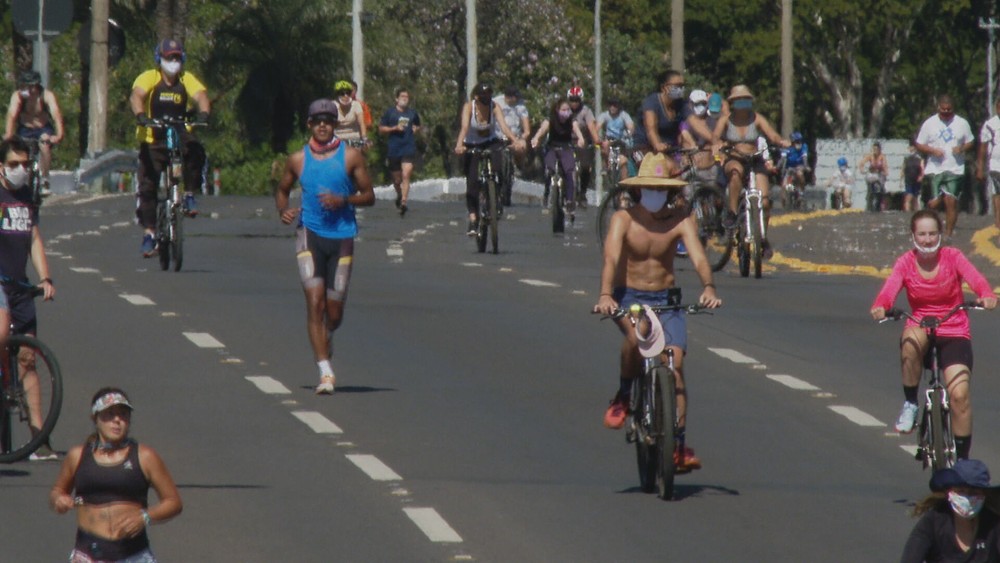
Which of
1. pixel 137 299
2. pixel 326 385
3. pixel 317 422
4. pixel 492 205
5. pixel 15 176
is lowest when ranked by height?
pixel 317 422

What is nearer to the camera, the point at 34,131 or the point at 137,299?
the point at 137,299

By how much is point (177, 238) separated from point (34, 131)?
3920 mm

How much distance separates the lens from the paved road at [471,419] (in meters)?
11.4

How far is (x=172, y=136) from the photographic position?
74.3 ft

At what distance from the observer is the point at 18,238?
13625 millimetres

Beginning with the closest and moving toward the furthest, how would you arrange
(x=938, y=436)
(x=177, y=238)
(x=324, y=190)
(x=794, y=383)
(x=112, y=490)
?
(x=112, y=490) < (x=938, y=436) < (x=324, y=190) < (x=794, y=383) < (x=177, y=238)

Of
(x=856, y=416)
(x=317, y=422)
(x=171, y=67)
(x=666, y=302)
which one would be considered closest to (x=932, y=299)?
(x=666, y=302)

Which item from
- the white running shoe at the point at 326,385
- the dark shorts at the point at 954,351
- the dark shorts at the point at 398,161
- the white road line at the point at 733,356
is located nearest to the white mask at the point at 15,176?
the white running shoe at the point at 326,385

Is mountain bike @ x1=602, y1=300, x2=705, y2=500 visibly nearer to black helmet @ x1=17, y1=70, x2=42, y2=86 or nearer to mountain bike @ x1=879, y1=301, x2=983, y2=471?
mountain bike @ x1=879, y1=301, x2=983, y2=471

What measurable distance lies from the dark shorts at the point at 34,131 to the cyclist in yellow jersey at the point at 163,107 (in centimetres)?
388

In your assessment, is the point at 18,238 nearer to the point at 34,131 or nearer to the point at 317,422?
the point at 317,422

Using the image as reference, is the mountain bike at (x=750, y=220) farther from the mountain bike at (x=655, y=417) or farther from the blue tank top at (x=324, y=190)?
the mountain bike at (x=655, y=417)

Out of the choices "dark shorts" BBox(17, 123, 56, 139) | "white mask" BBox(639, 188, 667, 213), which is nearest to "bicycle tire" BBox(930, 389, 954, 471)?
"white mask" BBox(639, 188, 667, 213)

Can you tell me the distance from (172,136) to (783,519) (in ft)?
38.6
